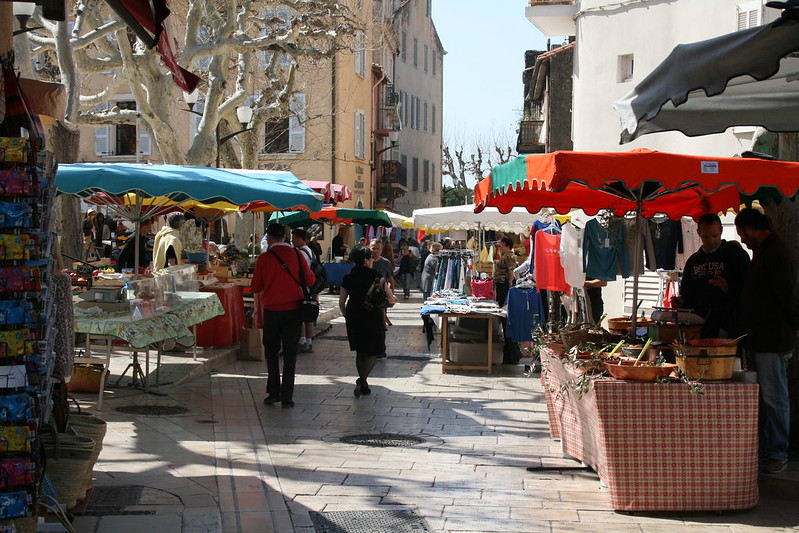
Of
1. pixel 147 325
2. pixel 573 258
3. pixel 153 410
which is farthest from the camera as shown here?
pixel 573 258

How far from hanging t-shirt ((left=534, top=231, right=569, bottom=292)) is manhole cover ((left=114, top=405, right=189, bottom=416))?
5561 millimetres

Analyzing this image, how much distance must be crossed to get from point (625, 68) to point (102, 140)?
23068 mm

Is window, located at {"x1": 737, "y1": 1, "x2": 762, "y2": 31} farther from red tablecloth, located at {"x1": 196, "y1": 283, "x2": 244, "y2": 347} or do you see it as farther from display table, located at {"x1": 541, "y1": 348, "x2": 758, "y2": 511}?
display table, located at {"x1": 541, "y1": 348, "x2": 758, "y2": 511}

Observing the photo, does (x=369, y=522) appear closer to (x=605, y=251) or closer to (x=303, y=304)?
(x=303, y=304)

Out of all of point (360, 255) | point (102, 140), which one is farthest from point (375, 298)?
point (102, 140)

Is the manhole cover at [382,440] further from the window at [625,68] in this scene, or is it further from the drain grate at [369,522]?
the window at [625,68]

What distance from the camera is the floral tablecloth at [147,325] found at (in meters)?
9.68

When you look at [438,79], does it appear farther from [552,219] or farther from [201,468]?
[201,468]

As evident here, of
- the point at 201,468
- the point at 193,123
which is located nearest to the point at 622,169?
the point at 201,468

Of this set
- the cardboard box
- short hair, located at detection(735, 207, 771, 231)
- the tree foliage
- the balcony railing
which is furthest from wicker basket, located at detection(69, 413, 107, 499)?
the balcony railing

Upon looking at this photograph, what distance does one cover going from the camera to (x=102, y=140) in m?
38.2

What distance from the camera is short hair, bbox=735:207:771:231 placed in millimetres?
7113

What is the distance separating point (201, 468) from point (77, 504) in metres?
1.63

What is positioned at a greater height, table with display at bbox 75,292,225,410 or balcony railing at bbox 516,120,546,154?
balcony railing at bbox 516,120,546,154
